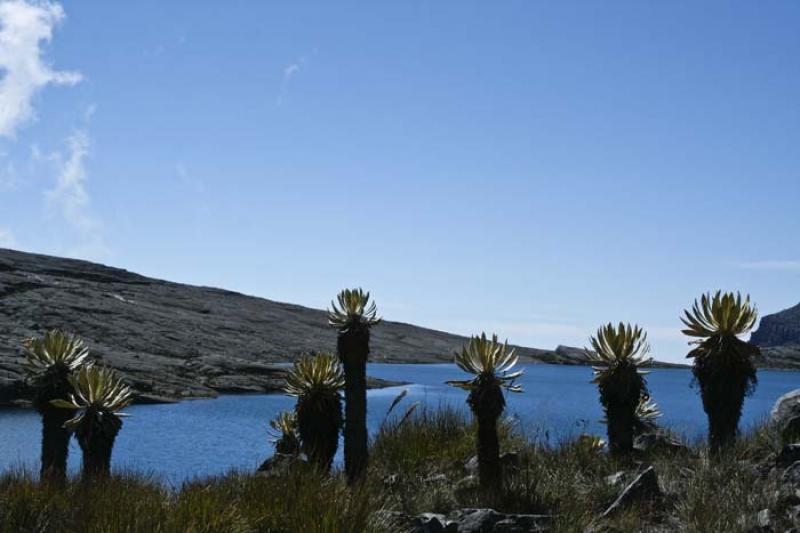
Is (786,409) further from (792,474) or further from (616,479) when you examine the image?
(616,479)

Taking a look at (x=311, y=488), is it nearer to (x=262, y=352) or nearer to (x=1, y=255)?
(x=262, y=352)

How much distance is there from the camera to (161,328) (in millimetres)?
80562

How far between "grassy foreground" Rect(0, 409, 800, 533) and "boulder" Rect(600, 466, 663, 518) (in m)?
0.12

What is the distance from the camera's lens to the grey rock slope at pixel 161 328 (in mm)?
62062

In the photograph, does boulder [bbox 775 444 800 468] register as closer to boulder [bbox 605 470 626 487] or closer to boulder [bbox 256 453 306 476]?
boulder [bbox 605 470 626 487]

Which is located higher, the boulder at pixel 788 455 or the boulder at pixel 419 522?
the boulder at pixel 788 455

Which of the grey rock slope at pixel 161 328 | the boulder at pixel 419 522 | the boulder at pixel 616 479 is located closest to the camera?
the boulder at pixel 419 522

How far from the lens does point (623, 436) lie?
13.9 metres

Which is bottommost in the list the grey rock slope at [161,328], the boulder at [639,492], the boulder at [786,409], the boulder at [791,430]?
the boulder at [639,492]

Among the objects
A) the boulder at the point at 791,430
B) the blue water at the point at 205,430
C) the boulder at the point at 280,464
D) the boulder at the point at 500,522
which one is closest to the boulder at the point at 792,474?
the boulder at the point at 791,430

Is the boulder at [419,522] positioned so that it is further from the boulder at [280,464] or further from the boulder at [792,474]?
the boulder at [792,474]

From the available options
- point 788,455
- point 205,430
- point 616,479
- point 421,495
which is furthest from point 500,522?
point 205,430

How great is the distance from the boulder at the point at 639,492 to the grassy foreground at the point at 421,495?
0.12 m

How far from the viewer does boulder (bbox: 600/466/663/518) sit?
11148 millimetres
